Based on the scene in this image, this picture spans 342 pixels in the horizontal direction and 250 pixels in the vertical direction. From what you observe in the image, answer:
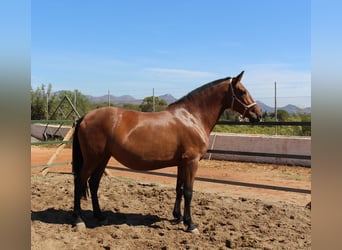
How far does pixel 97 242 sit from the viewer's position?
3.41 metres

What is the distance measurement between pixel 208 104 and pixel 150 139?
96 centimetres

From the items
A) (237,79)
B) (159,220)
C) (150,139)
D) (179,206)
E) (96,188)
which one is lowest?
(159,220)

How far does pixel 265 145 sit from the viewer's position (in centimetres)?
987

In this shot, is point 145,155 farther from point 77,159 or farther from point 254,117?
point 254,117

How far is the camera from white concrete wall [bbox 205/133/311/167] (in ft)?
29.6

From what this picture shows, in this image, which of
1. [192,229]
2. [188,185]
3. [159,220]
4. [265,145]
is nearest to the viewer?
[192,229]

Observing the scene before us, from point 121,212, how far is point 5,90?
13.3 ft

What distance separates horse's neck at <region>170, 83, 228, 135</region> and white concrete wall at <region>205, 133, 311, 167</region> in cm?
534

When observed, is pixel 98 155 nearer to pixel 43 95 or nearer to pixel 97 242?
pixel 97 242

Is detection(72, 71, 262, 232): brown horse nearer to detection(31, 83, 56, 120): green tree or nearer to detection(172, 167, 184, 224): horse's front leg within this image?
detection(172, 167, 184, 224): horse's front leg

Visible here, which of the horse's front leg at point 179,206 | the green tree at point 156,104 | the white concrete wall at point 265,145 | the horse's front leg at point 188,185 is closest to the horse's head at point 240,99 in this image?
the horse's front leg at point 188,185

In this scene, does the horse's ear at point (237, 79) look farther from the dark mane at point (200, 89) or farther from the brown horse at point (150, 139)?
the dark mane at point (200, 89)

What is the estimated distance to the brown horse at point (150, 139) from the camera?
3752 millimetres

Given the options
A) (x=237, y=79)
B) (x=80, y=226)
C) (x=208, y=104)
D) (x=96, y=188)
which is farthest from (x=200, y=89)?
(x=80, y=226)
